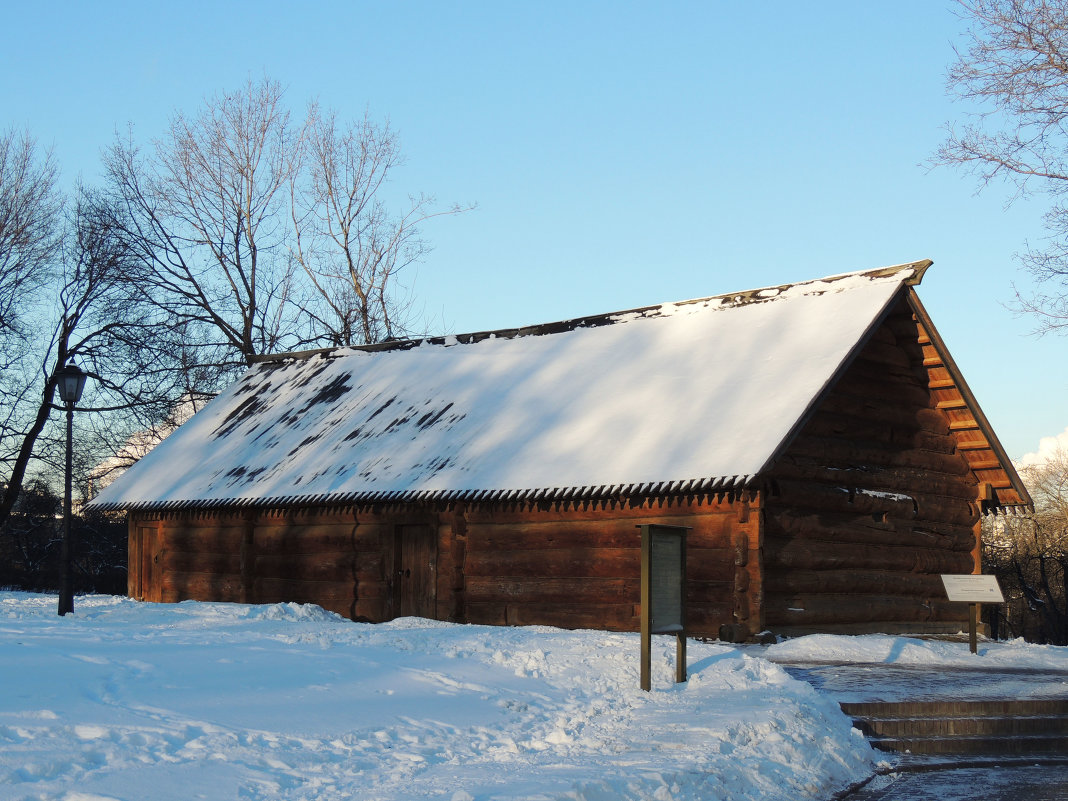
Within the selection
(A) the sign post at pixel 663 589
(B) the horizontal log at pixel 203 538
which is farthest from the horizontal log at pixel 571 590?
(B) the horizontal log at pixel 203 538

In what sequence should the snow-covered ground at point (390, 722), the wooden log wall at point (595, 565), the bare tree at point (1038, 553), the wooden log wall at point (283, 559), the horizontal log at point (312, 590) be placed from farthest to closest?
the bare tree at point (1038, 553), the horizontal log at point (312, 590), the wooden log wall at point (283, 559), the wooden log wall at point (595, 565), the snow-covered ground at point (390, 722)

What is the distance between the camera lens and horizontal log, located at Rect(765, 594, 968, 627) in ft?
56.5

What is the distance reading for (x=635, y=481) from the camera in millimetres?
16875

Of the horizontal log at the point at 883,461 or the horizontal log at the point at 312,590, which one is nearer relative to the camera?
the horizontal log at the point at 883,461

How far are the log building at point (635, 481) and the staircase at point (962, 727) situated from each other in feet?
16.0

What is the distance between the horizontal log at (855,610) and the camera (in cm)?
1722

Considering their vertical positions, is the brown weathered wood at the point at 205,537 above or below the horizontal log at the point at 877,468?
below

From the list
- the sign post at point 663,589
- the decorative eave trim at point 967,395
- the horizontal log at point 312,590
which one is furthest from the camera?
the horizontal log at point 312,590

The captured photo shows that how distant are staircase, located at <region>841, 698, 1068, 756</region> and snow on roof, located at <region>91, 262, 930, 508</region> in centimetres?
503

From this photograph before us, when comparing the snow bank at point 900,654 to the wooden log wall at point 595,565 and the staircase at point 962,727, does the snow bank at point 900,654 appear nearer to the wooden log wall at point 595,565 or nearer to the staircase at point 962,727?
the wooden log wall at point 595,565

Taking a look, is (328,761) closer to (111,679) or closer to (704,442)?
(111,679)

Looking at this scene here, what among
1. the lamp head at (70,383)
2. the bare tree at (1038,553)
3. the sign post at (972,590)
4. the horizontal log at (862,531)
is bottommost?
the bare tree at (1038,553)

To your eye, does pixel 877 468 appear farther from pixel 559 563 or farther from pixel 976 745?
pixel 976 745

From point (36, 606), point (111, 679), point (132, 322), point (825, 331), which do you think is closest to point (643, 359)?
point (825, 331)
